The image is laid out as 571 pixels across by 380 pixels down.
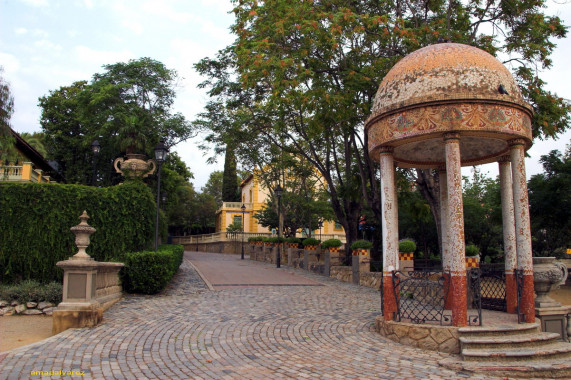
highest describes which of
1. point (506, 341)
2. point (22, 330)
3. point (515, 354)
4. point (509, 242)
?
point (509, 242)

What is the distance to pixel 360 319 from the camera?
9.45 meters

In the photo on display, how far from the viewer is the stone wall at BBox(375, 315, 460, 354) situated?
6.90 meters

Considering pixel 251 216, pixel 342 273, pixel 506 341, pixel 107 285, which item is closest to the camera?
pixel 506 341

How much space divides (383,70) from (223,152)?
15385mm

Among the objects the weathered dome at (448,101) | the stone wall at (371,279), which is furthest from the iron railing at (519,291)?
the stone wall at (371,279)

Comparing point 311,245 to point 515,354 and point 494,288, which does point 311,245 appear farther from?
point 515,354

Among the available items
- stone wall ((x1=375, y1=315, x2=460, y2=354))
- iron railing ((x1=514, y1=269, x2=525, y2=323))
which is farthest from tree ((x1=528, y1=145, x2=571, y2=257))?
stone wall ((x1=375, y1=315, x2=460, y2=354))

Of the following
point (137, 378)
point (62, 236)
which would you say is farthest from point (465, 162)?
point (62, 236)

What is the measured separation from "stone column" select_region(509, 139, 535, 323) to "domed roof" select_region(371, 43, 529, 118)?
95cm

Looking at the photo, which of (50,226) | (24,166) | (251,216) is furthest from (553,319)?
(251,216)

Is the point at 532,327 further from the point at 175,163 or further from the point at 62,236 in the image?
the point at 175,163

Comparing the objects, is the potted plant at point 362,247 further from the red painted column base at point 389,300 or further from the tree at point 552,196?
the tree at point 552,196

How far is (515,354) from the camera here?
632 centimetres

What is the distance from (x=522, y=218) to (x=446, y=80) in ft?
10.2
